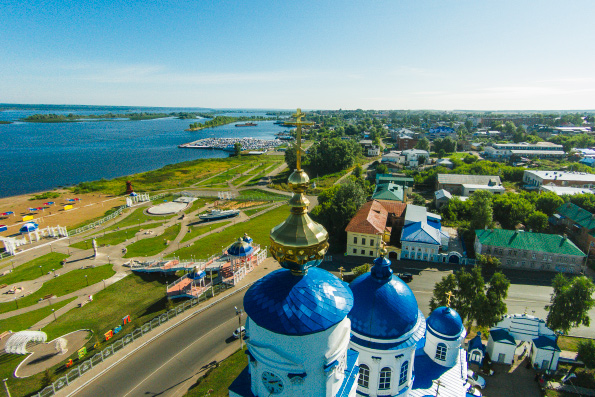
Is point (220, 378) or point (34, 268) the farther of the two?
point (34, 268)

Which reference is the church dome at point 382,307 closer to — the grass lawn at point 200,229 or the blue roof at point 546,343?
the blue roof at point 546,343

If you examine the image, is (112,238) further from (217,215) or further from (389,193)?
(389,193)

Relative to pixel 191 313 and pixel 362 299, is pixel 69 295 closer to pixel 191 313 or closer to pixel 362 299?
pixel 191 313

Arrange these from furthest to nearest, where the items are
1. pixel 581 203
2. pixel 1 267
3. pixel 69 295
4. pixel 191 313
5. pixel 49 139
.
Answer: pixel 49 139 < pixel 581 203 < pixel 1 267 < pixel 69 295 < pixel 191 313

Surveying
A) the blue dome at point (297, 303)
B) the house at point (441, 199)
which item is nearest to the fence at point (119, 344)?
the blue dome at point (297, 303)

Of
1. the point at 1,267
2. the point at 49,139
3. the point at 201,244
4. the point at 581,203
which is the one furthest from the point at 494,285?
the point at 49,139

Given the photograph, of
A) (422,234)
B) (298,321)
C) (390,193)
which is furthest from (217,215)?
(298,321)
